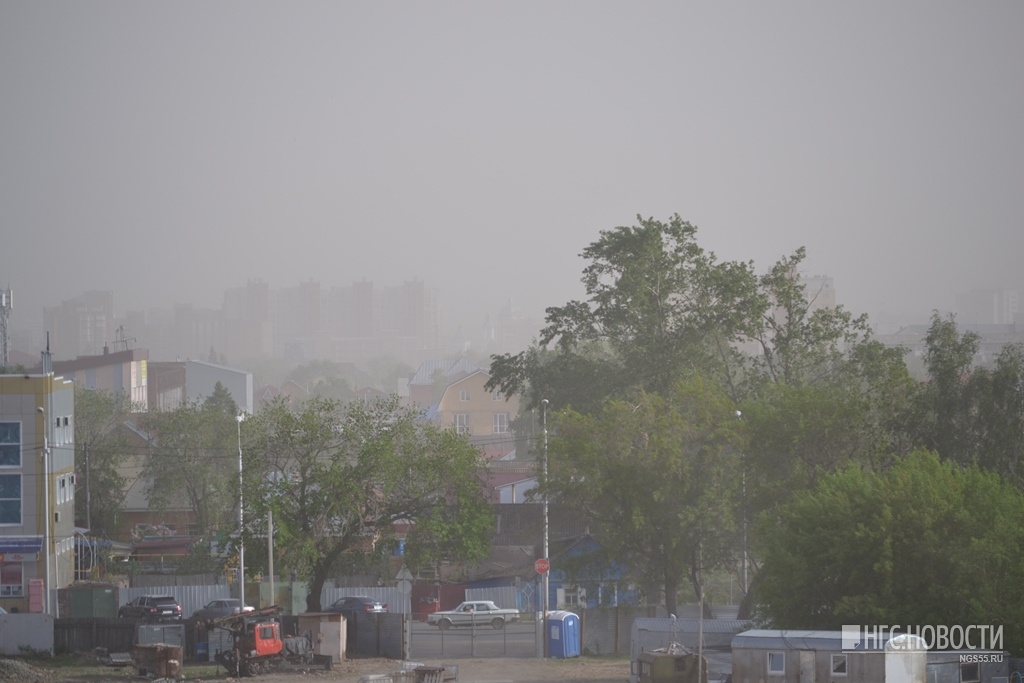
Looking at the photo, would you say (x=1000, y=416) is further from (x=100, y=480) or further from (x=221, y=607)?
(x=100, y=480)

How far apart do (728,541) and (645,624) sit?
4.61 m

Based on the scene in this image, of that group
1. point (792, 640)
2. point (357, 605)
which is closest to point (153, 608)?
point (357, 605)

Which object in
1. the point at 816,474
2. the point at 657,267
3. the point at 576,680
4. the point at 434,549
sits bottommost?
the point at 576,680

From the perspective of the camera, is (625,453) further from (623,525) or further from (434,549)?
(434,549)

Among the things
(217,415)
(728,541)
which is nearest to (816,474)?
(728,541)

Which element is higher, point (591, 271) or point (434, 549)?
point (591, 271)

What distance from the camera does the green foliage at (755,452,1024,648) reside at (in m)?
17.3

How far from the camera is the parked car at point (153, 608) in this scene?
27.8m

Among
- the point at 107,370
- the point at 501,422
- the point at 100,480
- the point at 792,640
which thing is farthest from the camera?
the point at 501,422

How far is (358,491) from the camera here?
25.5 meters

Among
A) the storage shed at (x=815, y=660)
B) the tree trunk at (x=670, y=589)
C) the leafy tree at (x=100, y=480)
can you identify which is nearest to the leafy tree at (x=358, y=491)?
the tree trunk at (x=670, y=589)

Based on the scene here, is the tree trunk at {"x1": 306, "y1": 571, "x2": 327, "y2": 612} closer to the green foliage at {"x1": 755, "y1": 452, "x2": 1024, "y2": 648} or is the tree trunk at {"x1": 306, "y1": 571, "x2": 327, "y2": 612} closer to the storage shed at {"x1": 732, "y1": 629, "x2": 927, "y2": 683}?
the green foliage at {"x1": 755, "y1": 452, "x2": 1024, "y2": 648}

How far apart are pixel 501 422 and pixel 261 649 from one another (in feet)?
251

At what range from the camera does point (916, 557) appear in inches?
715
